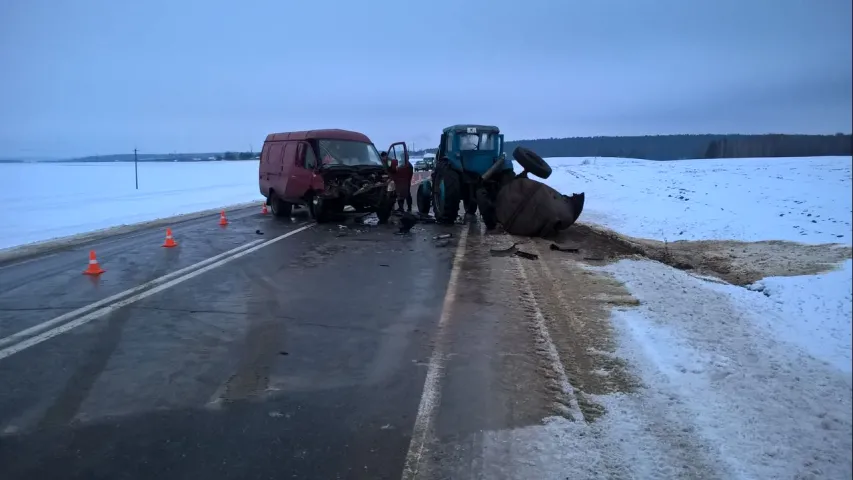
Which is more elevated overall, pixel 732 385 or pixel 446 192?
pixel 446 192

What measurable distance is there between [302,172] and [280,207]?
106 inches

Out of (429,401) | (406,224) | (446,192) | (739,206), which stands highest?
(446,192)

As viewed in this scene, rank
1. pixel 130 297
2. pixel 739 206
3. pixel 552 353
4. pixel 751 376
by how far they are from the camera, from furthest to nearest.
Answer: pixel 739 206
pixel 130 297
pixel 552 353
pixel 751 376

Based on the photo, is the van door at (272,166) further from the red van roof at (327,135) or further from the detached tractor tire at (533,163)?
the detached tractor tire at (533,163)

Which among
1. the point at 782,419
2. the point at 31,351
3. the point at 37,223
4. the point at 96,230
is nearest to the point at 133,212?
the point at 37,223

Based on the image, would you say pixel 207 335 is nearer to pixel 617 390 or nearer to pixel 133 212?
pixel 617 390

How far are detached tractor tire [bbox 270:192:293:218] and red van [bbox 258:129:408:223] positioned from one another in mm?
672

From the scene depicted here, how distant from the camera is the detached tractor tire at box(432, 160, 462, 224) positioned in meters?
16.2

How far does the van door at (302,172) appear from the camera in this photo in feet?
52.5

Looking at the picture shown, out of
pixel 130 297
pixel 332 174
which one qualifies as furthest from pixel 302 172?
pixel 130 297

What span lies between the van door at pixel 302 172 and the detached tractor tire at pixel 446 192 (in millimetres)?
3202

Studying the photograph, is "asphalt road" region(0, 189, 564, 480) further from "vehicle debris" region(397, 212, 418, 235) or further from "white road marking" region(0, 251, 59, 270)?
"vehicle debris" region(397, 212, 418, 235)

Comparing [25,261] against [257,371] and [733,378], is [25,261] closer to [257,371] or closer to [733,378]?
[257,371]

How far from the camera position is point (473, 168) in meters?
16.7
